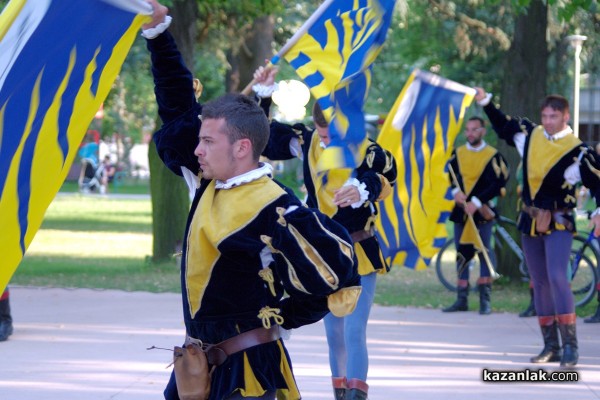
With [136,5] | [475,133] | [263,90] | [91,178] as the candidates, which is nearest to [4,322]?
[263,90]

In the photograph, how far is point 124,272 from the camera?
1453 centimetres

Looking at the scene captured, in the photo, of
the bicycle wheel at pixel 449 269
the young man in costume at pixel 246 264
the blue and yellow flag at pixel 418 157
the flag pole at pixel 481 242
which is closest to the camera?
the young man in costume at pixel 246 264

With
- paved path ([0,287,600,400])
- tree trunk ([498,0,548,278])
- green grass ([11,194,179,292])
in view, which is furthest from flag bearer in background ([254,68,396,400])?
tree trunk ([498,0,548,278])

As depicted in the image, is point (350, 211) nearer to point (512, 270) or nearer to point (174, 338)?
point (174, 338)

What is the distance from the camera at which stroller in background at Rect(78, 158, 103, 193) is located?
41.7 m

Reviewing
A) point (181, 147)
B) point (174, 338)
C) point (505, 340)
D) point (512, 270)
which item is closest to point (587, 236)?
point (512, 270)

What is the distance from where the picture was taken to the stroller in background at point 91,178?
137 ft

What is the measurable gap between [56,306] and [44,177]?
7264 millimetres

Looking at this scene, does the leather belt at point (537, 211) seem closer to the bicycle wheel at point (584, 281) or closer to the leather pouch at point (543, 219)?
the leather pouch at point (543, 219)

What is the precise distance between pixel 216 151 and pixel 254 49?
17.2 m

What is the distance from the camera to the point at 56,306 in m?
11.4

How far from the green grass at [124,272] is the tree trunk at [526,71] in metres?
0.60

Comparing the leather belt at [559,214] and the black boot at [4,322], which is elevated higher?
the leather belt at [559,214]

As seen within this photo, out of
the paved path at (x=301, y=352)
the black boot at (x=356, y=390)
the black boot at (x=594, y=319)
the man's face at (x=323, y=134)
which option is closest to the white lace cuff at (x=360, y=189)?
the man's face at (x=323, y=134)
